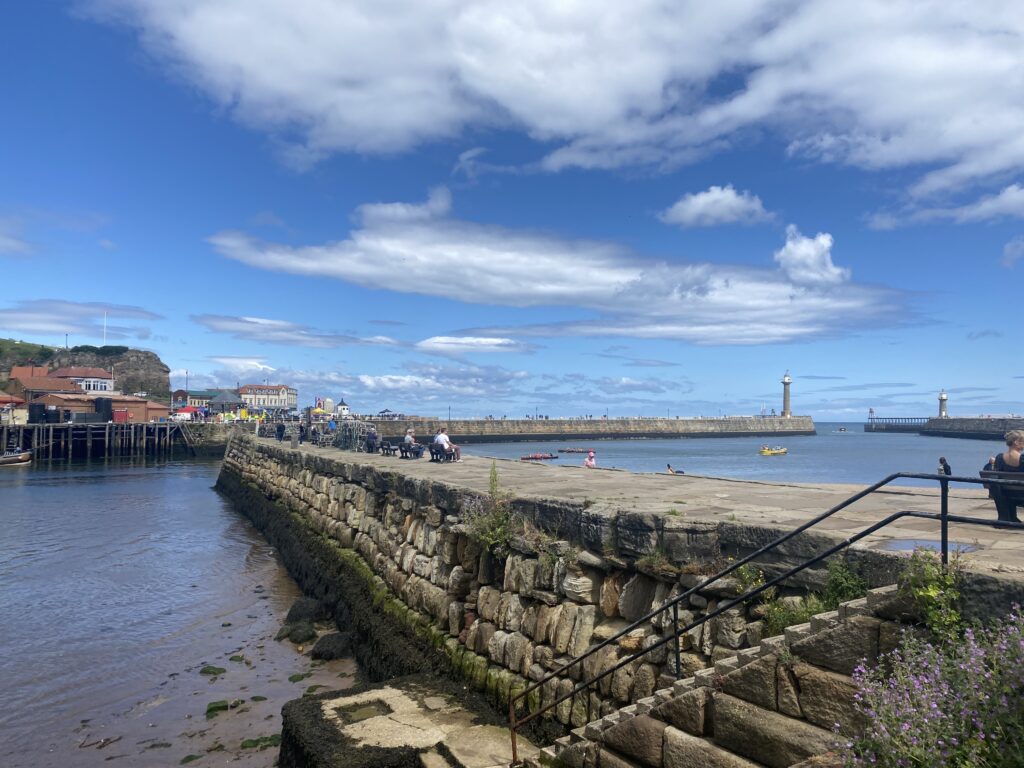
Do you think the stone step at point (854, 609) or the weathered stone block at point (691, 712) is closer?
the stone step at point (854, 609)

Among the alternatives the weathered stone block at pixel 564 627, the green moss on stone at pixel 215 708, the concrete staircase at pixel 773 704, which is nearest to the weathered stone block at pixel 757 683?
the concrete staircase at pixel 773 704

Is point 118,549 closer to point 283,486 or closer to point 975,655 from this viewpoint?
point 283,486

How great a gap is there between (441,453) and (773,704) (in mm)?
15674

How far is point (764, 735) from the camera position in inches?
163

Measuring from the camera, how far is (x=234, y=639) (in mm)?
12602

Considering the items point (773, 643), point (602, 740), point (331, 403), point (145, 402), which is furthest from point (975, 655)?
point (331, 403)

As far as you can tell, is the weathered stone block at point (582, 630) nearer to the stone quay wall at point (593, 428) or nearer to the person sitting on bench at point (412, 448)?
the person sitting on bench at point (412, 448)

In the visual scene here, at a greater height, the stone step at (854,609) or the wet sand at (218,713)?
the stone step at (854,609)

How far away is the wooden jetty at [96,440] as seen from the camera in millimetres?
62688

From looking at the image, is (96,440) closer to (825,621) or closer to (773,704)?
(773,704)

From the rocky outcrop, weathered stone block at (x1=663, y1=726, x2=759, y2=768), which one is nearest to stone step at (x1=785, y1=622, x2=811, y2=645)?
weathered stone block at (x1=663, y1=726, x2=759, y2=768)

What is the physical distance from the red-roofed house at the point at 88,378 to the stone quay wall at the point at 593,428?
4515cm

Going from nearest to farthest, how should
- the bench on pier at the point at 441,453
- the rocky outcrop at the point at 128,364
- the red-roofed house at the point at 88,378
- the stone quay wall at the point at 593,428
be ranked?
the bench on pier at the point at 441,453, the stone quay wall at the point at 593,428, the red-roofed house at the point at 88,378, the rocky outcrop at the point at 128,364

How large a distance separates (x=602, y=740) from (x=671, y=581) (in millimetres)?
1469
